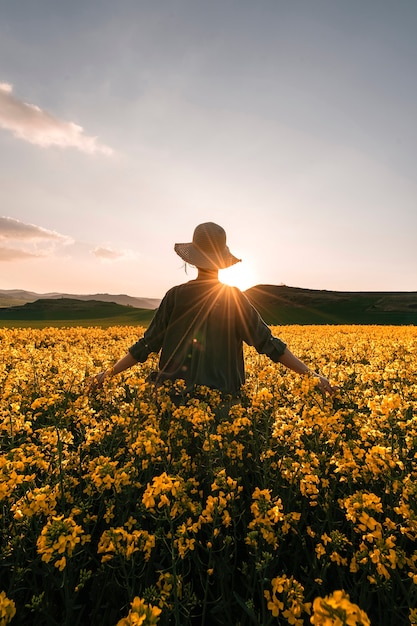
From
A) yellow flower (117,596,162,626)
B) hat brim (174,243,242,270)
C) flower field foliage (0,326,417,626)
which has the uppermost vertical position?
hat brim (174,243,242,270)

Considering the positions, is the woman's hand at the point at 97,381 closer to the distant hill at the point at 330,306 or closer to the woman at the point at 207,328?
the woman at the point at 207,328

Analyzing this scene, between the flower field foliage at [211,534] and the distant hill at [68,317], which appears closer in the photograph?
the flower field foliage at [211,534]

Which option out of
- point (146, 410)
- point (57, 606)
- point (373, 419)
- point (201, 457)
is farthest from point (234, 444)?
point (57, 606)

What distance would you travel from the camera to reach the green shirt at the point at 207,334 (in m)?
4.59

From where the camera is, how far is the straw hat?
14.6 ft

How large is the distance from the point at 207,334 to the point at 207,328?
8cm

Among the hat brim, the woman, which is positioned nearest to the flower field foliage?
the woman

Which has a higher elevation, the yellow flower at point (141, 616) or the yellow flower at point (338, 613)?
the yellow flower at point (338, 613)

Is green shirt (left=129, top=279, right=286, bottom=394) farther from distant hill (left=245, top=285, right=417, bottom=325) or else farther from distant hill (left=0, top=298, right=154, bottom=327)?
distant hill (left=245, top=285, right=417, bottom=325)

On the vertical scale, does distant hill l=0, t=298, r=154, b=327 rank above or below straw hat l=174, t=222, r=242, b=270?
below

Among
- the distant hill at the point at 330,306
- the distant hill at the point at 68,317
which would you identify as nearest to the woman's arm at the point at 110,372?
the distant hill at the point at 68,317

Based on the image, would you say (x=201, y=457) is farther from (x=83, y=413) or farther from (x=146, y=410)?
(x=83, y=413)

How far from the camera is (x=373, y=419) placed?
299 centimetres

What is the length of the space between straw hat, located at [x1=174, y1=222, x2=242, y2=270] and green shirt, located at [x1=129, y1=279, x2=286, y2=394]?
302 millimetres
